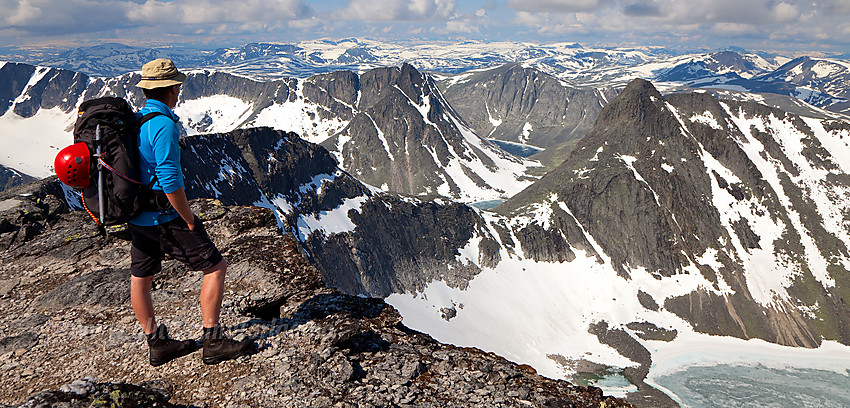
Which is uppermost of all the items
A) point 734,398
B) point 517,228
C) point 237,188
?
point 237,188

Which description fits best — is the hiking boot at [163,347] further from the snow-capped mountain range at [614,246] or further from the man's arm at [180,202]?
the snow-capped mountain range at [614,246]

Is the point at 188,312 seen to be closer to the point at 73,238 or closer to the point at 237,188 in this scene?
the point at 73,238

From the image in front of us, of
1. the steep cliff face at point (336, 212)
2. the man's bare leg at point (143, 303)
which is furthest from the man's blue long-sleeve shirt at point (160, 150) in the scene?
the steep cliff face at point (336, 212)

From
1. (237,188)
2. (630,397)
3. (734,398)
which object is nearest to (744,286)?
(734,398)

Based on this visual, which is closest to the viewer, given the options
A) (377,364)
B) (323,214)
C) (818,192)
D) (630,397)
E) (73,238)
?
(377,364)

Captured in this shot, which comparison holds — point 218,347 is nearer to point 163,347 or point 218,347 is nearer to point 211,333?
point 211,333

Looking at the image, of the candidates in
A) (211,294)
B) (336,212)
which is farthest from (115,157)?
(336,212)

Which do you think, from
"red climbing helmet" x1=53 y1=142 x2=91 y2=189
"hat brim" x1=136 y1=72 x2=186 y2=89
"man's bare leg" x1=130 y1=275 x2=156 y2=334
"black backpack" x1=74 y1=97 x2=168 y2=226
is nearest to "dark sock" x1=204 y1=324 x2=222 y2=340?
"man's bare leg" x1=130 y1=275 x2=156 y2=334
